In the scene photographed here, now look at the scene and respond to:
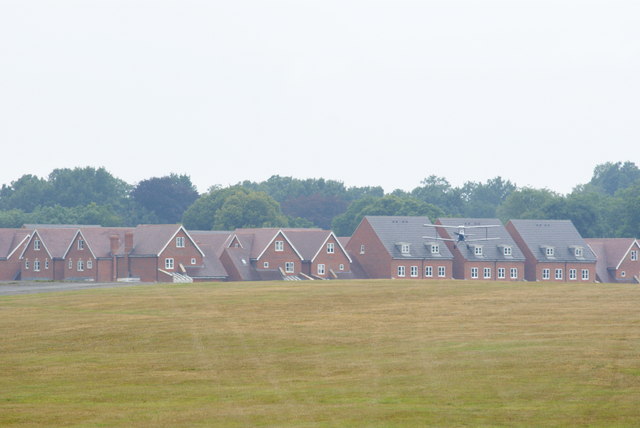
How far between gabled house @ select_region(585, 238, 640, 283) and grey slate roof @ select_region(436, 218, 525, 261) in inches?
543

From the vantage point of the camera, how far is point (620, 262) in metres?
154

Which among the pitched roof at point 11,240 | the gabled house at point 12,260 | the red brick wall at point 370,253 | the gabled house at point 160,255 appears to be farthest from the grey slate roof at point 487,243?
the pitched roof at point 11,240

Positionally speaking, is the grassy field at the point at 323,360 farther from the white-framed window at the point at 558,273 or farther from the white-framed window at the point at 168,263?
the white-framed window at the point at 558,273

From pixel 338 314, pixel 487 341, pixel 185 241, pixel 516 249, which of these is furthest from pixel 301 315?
pixel 516 249

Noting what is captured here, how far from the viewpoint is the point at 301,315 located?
196 feet

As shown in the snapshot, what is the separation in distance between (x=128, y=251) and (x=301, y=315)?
76.6 metres

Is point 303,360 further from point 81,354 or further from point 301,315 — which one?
point 301,315

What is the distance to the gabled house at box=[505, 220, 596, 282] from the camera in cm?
14900

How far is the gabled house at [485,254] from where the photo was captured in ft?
476

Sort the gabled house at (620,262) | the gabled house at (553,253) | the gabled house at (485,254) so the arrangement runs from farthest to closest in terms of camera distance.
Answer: the gabled house at (620,262), the gabled house at (553,253), the gabled house at (485,254)

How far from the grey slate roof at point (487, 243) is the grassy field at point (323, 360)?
75005 millimetres

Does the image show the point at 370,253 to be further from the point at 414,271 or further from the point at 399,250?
the point at 414,271

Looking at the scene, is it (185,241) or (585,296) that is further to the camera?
(185,241)

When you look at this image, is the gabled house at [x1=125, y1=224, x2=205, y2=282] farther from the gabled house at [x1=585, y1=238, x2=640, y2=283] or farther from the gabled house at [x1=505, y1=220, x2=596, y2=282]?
the gabled house at [x1=585, y1=238, x2=640, y2=283]
